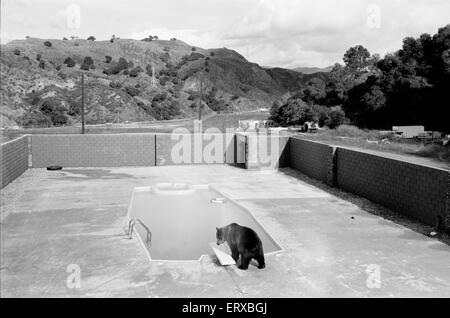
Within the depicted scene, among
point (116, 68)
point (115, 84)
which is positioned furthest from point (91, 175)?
point (116, 68)

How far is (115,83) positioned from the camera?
276 feet

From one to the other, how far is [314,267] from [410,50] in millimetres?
56514

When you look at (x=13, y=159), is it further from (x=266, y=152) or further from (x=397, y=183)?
(x=397, y=183)

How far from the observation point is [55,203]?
57.2 feet

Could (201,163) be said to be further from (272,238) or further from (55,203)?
(272,238)

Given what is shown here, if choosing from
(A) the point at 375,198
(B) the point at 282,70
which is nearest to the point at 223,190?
(A) the point at 375,198

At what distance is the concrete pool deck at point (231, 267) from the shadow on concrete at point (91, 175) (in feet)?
12.3

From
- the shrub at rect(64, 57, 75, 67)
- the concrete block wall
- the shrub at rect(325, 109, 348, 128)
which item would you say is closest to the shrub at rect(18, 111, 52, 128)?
the shrub at rect(64, 57, 75, 67)

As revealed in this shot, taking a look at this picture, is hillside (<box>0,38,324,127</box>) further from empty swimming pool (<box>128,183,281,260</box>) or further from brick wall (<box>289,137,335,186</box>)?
empty swimming pool (<box>128,183,281,260</box>)

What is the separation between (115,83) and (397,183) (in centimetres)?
7398

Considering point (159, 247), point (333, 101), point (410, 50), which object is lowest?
point (159, 247)

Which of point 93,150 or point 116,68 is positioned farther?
point 116,68

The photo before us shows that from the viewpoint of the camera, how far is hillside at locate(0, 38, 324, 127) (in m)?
67.0

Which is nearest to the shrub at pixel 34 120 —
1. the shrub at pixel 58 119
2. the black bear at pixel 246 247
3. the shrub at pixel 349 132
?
the shrub at pixel 58 119
